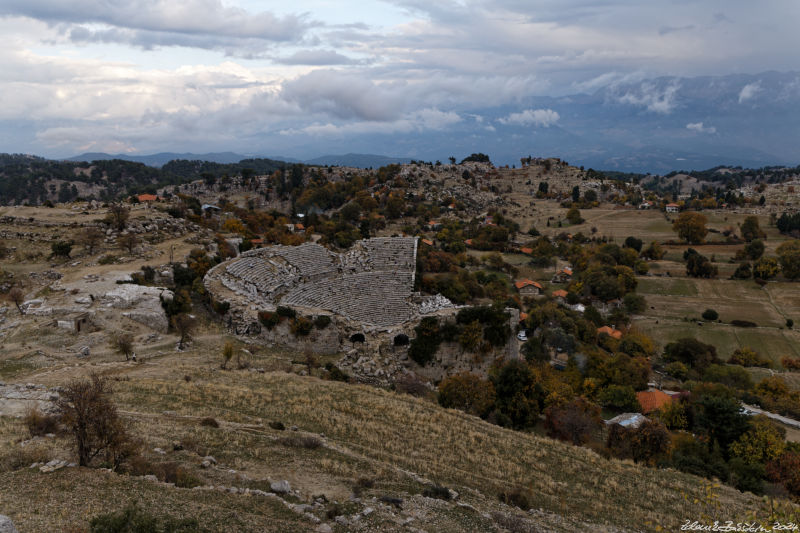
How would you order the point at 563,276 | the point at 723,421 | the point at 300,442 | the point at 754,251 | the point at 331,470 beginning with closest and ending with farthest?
the point at 331,470 → the point at 300,442 → the point at 723,421 → the point at 563,276 → the point at 754,251

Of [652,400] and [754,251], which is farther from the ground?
[754,251]

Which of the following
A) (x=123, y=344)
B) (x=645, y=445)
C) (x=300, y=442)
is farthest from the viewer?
(x=123, y=344)

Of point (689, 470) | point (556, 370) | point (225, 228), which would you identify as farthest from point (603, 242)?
point (689, 470)

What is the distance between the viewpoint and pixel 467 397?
2431 cm

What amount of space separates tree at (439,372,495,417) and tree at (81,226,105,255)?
118 feet

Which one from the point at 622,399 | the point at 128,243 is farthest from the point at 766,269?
the point at 128,243

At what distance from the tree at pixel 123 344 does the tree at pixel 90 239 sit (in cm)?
1991

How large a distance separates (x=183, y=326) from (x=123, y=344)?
391cm

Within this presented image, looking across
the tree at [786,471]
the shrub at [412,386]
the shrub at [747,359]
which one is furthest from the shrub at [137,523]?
the shrub at [747,359]

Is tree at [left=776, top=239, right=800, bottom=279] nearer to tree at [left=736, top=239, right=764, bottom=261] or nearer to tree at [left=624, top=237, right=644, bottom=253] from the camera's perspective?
tree at [left=736, top=239, right=764, bottom=261]

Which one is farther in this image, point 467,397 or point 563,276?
point 563,276

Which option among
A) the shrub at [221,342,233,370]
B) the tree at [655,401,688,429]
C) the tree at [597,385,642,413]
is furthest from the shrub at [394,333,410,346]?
the tree at [655,401,688,429]

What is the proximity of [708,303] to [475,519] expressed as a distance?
63616 millimetres

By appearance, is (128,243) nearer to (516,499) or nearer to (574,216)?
(516,499)
